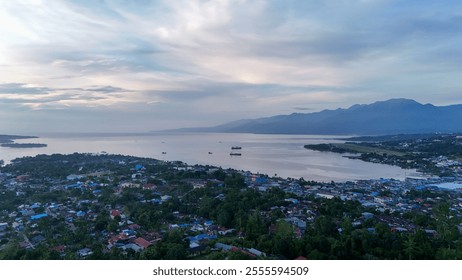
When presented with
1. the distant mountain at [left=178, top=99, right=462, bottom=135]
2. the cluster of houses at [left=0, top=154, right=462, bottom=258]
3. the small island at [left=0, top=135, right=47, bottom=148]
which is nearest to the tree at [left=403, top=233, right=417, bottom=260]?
the cluster of houses at [left=0, top=154, right=462, bottom=258]

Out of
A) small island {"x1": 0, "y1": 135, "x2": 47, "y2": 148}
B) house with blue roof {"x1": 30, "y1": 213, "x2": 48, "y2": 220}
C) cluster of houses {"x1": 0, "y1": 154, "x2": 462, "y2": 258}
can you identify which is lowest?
house with blue roof {"x1": 30, "y1": 213, "x2": 48, "y2": 220}

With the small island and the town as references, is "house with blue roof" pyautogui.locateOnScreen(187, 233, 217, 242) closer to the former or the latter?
the town

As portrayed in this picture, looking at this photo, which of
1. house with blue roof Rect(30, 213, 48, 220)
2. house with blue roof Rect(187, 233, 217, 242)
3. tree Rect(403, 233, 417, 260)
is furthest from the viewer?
house with blue roof Rect(30, 213, 48, 220)

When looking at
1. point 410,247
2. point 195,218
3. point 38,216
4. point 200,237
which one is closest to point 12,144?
point 38,216

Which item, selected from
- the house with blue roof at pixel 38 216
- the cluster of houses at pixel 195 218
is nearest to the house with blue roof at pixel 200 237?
the cluster of houses at pixel 195 218

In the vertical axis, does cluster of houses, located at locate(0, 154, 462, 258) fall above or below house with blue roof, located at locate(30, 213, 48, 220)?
above

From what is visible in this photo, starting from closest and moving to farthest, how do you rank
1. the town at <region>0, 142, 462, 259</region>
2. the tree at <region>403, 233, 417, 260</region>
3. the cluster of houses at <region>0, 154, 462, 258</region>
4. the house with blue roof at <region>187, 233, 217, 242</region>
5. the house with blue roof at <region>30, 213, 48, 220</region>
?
1. the tree at <region>403, 233, 417, 260</region>
2. the town at <region>0, 142, 462, 259</region>
3. the house with blue roof at <region>187, 233, 217, 242</region>
4. the cluster of houses at <region>0, 154, 462, 258</region>
5. the house with blue roof at <region>30, 213, 48, 220</region>

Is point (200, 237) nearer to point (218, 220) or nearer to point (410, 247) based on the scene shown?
point (218, 220)

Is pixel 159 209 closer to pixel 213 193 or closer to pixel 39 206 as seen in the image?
pixel 213 193

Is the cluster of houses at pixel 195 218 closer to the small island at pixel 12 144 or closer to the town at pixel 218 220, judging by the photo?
the town at pixel 218 220

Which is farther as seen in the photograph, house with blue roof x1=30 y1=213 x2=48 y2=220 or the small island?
the small island
